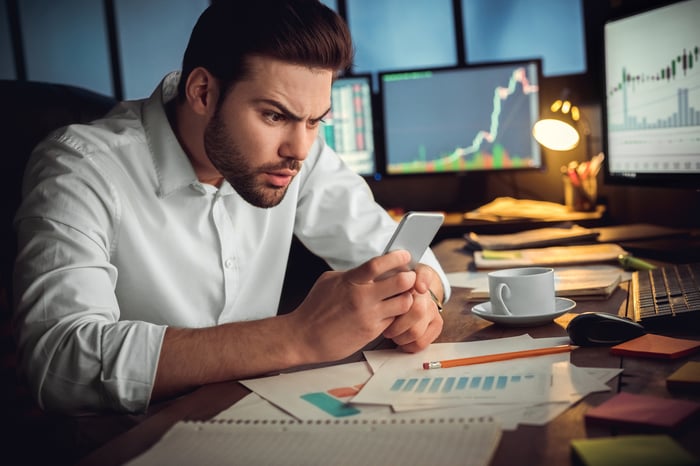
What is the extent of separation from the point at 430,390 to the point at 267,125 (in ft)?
2.05

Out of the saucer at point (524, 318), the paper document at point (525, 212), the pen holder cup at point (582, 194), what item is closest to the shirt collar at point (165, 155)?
the saucer at point (524, 318)

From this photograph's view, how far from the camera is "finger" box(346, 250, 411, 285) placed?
88 cm

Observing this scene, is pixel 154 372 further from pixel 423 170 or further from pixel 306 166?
pixel 423 170

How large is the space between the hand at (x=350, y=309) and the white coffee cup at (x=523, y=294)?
0.67 ft

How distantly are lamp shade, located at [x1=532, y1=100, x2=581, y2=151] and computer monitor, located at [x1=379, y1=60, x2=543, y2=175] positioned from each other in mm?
262

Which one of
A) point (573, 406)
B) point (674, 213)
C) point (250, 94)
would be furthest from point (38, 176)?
point (674, 213)

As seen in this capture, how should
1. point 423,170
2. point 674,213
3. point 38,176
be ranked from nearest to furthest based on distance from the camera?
point 38,176
point 674,213
point 423,170

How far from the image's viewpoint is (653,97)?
1.61 metres

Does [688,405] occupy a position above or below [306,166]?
below

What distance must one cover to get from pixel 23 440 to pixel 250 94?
869 millimetres

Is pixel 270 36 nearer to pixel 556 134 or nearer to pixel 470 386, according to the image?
pixel 470 386

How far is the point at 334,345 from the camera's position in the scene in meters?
0.89

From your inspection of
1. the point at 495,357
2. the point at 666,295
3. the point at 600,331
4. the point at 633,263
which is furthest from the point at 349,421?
the point at 633,263

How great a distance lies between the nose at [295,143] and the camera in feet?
4.01
